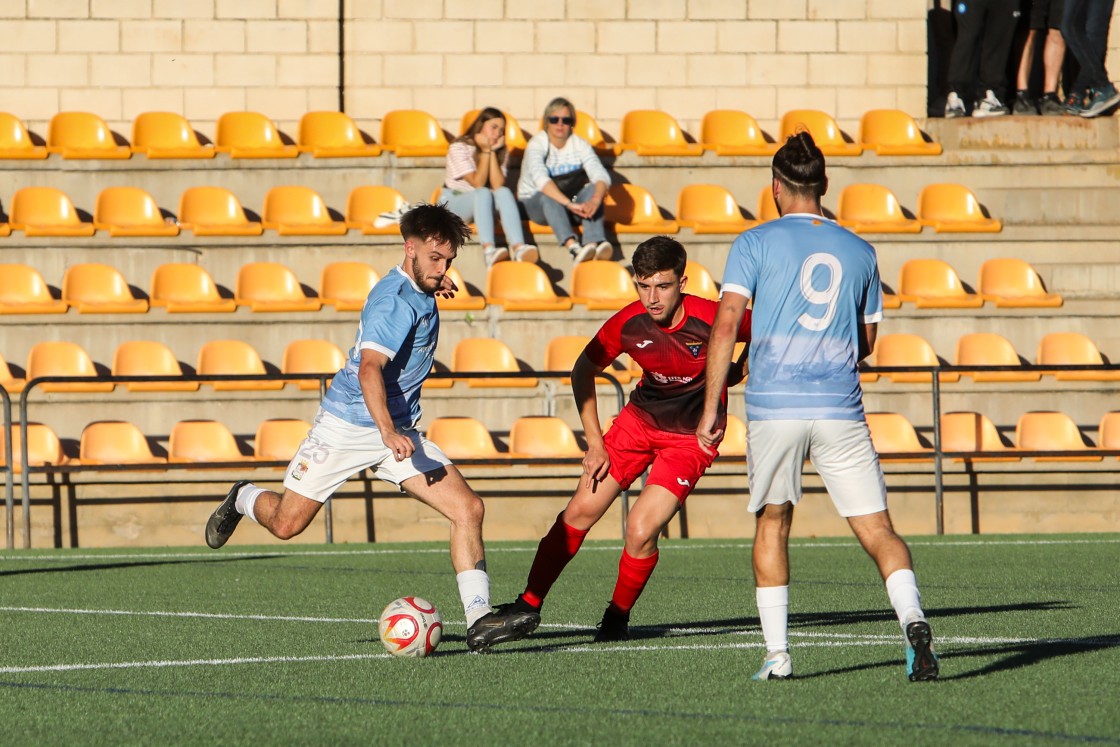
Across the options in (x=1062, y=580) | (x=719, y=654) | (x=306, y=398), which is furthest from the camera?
(x=306, y=398)

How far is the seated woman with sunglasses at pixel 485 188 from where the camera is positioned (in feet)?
51.9

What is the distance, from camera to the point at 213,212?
1661 cm

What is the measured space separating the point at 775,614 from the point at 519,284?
10000mm

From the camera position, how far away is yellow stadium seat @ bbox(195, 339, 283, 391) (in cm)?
1424

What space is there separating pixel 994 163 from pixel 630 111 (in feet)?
13.3

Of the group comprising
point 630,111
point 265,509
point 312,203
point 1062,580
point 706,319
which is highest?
point 630,111

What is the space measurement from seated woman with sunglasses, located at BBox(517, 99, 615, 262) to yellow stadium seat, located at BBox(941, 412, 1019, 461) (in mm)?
3682

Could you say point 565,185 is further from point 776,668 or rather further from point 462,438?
point 776,668

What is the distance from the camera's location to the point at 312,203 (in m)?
16.7

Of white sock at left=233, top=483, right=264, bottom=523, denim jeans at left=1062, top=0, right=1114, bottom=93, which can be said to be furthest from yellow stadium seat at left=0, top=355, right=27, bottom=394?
denim jeans at left=1062, top=0, right=1114, bottom=93

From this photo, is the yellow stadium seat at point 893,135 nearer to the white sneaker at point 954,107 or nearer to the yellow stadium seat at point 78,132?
the white sneaker at point 954,107

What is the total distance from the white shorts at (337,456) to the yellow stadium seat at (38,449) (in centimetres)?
688

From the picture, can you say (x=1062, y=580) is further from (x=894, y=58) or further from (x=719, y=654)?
(x=894, y=58)

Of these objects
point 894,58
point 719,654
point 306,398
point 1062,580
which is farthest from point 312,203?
point 719,654
